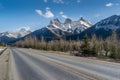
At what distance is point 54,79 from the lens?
1205cm

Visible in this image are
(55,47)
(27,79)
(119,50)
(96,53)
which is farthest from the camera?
(55,47)

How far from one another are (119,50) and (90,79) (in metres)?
32.9

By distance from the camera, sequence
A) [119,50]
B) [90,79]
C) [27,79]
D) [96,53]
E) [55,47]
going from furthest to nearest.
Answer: [55,47] < [96,53] < [119,50] < [27,79] < [90,79]

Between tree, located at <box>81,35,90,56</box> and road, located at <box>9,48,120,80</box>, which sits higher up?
tree, located at <box>81,35,90,56</box>

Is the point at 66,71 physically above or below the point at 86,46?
below

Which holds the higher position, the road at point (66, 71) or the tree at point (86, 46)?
the tree at point (86, 46)

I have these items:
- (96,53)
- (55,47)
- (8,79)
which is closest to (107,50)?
(96,53)

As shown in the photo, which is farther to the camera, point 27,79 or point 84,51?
point 84,51

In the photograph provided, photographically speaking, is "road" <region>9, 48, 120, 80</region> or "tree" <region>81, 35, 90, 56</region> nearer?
"road" <region>9, 48, 120, 80</region>

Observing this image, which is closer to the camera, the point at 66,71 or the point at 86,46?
the point at 66,71

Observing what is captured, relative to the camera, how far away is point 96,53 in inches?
2039

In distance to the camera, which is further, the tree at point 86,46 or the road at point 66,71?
the tree at point 86,46

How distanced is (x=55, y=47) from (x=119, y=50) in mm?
67846

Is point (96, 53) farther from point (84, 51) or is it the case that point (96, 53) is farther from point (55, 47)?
point (55, 47)
